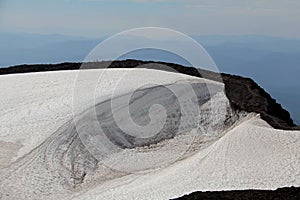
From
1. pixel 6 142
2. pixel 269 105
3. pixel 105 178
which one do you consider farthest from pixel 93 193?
pixel 269 105

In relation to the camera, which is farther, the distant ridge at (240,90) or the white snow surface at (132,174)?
the distant ridge at (240,90)

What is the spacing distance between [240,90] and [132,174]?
1219 cm

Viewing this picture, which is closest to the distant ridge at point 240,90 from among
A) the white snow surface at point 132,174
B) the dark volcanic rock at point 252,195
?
the white snow surface at point 132,174

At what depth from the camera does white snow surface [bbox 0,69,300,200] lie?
16859 millimetres

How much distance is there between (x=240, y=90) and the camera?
2964 cm

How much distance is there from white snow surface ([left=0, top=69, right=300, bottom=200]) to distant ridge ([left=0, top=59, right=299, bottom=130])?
347 cm

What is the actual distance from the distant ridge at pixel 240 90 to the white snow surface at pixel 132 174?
347 centimetres

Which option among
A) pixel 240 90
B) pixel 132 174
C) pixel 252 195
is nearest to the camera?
pixel 252 195

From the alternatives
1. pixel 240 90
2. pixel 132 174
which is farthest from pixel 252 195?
pixel 240 90

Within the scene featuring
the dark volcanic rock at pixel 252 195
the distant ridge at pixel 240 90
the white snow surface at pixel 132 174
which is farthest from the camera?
the distant ridge at pixel 240 90

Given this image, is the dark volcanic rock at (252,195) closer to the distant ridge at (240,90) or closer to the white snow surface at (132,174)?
the white snow surface at (132,174)

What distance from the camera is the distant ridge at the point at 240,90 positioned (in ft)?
87.0

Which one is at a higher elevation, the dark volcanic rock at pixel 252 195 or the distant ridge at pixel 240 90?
the dark volcanic rock at pixel 252 195

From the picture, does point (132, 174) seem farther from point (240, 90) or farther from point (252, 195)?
point (240, 90)
